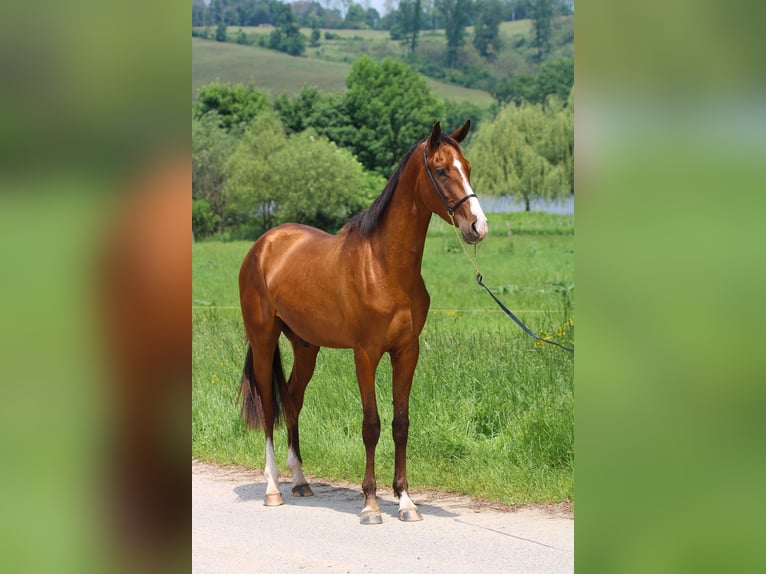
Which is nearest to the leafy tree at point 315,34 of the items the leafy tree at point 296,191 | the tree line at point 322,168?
the tree line at point 322,168

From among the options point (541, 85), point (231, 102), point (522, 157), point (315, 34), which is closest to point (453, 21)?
point (315, 34)

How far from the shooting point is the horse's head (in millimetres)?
4695

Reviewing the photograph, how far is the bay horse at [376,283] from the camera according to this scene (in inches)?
193

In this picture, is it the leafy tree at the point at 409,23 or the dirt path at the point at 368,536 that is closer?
the dirt path at the point at 368,536

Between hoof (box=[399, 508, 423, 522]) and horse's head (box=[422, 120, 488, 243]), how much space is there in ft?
5.32

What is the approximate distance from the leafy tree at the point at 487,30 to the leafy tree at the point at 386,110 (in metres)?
22.9

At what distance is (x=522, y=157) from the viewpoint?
44562 mm

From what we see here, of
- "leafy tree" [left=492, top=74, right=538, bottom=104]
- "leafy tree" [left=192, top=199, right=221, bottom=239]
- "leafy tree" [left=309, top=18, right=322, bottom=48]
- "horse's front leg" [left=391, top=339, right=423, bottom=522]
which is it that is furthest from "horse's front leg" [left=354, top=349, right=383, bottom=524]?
"leafy tree" [left=309, top=18, right=322, bottom=48]

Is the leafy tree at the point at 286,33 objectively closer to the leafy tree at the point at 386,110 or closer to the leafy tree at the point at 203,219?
the leafy tree at the point at 386,110
